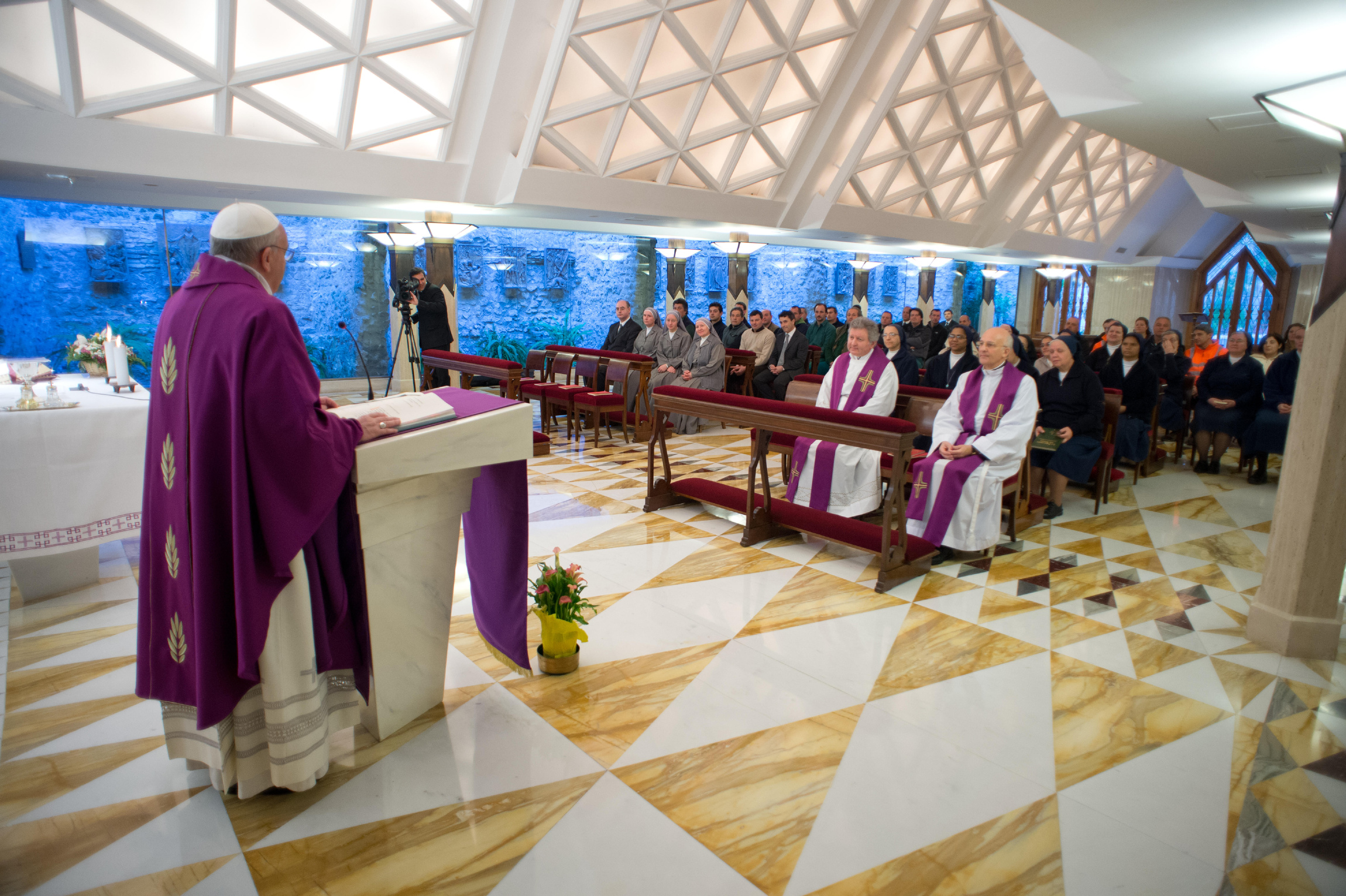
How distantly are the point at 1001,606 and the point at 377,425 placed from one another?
3184 mm

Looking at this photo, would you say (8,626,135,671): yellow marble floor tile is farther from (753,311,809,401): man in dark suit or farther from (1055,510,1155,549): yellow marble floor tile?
(753,311,809,401): man in dark suit

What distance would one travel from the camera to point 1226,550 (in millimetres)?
4805

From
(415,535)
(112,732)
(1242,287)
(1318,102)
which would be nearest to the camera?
(415,535)

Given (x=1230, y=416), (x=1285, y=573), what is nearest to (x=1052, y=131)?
(x=1230, y=416)

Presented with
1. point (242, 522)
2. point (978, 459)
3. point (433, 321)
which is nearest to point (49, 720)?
point (242, 522)

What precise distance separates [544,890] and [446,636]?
3.20 ft

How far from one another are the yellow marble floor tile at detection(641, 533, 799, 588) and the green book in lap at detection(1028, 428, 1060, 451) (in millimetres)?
2400

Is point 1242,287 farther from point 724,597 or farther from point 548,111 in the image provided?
point 724,597

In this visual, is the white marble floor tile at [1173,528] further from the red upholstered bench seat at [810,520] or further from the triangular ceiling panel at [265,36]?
the triangular ceiling panel at [265,36]

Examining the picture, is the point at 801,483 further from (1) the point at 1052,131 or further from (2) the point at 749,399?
(1) the point at 1052,131

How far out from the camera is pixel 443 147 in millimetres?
8875

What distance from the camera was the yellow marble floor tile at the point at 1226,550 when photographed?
4562mm

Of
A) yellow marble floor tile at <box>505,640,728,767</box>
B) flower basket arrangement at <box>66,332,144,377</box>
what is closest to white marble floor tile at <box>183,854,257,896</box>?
yellow marble floor tile at <box>505,640,728,767</box>

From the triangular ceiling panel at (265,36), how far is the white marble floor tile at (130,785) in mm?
7250
